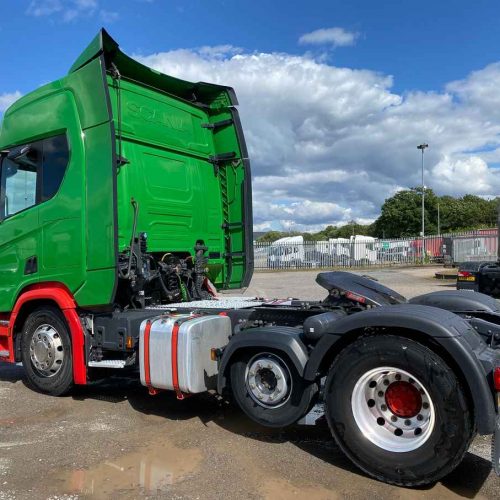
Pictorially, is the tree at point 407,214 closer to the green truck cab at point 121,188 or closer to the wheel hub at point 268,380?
the green truck cab at point 121,188

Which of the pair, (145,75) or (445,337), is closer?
(445,337)

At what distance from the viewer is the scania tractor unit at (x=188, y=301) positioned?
3537 mm

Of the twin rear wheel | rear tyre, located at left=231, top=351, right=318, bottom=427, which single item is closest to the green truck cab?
rear tyre, located at left=231, top=351, right=318, bottom=427

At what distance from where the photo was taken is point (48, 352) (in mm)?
5855

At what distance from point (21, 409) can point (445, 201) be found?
80.2 m

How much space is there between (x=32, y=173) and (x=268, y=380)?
3777 millimetres

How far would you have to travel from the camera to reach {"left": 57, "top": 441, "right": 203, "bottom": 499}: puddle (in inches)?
143

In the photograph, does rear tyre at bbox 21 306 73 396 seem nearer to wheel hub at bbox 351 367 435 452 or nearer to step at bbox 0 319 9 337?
step at bbox 0 319 9 337

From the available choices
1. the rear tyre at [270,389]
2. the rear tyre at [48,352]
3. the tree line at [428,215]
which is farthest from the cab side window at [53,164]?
the tree line at [428,215]

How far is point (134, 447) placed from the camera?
440 cm

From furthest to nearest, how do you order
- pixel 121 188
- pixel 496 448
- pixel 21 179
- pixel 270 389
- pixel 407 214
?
pixel 407 214
pixel 21 179
pixel 121 188
pixel 270 389
pixel 496 448

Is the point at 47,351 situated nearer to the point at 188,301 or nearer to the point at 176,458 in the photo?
the point at 188,301

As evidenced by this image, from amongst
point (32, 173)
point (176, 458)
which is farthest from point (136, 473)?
point (32, 173)

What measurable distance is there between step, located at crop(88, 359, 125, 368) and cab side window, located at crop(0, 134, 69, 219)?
1908 millimetres
